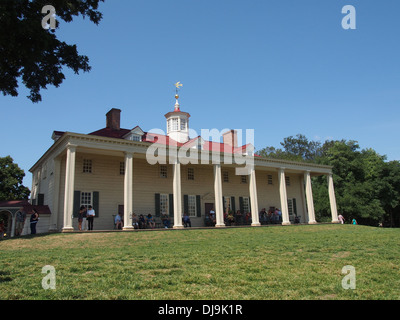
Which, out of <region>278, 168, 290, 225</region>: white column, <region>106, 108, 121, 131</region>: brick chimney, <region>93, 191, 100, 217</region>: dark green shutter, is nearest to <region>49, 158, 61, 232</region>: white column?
<region>93, 191, 100, 217</region>: dark green shutter

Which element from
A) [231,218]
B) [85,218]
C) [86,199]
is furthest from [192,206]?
[85,218]

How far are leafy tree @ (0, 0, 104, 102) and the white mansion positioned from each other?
7182 mm

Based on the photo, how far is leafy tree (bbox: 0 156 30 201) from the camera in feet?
132

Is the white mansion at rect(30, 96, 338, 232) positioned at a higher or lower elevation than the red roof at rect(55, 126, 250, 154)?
lower

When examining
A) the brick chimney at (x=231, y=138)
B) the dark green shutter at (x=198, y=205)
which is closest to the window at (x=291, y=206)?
the brick chimney at (x=231, y=138)

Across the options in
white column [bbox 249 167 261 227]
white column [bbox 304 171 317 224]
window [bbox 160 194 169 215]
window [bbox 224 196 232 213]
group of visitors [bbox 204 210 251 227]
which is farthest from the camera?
white column [bbox 304 171 317 224]

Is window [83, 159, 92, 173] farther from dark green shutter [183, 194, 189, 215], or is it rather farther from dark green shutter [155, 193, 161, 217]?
dark green shutter [183, 194, 189, 215]

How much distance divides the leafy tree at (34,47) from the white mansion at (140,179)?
7.18 meters

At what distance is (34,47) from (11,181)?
33322 millimetres

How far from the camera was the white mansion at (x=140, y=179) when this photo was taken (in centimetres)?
2280

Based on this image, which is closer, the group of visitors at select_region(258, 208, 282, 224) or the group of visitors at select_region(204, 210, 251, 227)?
the group of visitors at select_region(204, 210, 251, 227)

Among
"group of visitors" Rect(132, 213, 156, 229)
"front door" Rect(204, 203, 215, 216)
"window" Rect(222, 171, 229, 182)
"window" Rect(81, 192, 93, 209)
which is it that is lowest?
"group of visitors" Rect(132, 213, 156, 229)

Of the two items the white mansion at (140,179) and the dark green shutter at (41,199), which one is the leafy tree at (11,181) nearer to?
the white mansion at (140,179)
